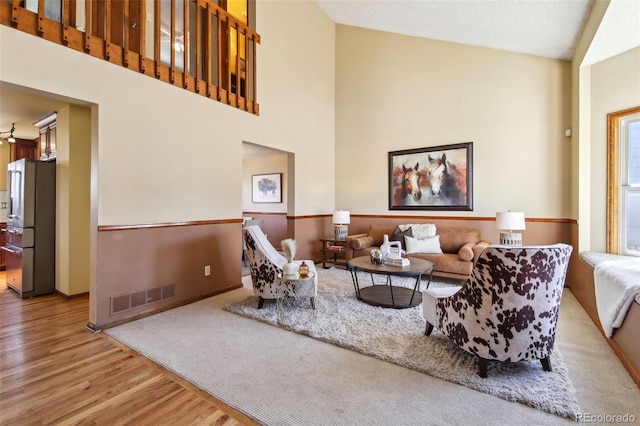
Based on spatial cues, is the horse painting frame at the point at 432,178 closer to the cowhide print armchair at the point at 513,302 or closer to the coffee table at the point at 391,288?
the coffee table at the point at 391,288

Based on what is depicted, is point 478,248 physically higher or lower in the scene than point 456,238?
lower

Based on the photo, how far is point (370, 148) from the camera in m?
5.99

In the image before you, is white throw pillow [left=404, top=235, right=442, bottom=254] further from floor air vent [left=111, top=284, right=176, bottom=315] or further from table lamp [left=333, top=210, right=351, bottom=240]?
floor air vent [left=111, top=284, right=176, bottom=315]

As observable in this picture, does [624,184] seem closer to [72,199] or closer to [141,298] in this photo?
[141,298]

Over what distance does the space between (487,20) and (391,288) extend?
368cm

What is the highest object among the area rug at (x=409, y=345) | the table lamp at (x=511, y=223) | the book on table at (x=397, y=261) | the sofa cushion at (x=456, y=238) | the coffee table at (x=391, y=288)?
the table lamp at (x=511, y=223)

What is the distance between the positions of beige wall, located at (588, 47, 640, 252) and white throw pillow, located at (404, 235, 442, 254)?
1.83 m

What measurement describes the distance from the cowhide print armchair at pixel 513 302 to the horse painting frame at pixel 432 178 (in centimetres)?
325

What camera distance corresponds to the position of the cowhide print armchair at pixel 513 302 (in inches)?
73.8

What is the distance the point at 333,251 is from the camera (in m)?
5.62

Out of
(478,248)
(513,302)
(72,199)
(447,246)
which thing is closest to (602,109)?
(478,248)

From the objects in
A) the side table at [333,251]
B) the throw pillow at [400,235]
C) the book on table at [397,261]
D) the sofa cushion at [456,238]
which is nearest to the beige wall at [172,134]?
the side table at [333,251]

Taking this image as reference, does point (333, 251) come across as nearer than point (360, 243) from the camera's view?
No

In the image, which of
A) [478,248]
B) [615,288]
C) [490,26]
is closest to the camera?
[615,288]
